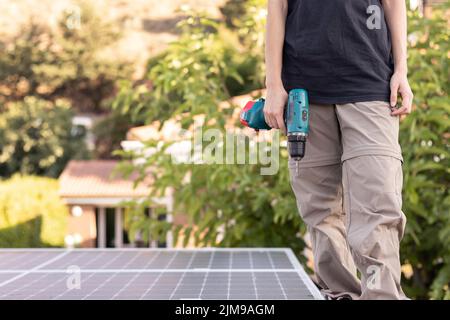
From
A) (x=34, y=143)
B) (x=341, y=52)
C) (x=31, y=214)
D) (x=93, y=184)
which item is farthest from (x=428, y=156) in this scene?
(x=34, y=143)

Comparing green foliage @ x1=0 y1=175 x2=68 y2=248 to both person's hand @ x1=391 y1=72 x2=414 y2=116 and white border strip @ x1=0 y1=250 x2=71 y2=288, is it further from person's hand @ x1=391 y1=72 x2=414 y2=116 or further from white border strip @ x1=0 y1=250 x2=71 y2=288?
person's hand @ x1=391 y1=72 x2=414 y2=116

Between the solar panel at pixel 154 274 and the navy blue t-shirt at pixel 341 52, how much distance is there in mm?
776

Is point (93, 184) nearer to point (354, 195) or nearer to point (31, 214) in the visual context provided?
point (31, 214)

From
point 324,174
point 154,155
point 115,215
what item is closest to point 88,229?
point 115,215

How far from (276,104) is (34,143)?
1206 inches

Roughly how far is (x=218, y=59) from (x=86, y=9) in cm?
3559

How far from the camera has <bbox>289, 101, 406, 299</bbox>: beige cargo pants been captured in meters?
2.12

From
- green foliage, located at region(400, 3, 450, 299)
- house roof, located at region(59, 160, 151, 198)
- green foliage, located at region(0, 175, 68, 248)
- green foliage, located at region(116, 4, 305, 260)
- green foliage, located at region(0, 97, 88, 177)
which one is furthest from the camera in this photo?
green foliage, located at region(0, 97, 88, 177)

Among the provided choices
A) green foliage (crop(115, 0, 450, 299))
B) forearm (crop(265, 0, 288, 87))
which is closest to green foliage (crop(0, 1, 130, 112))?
green foliage (crop(115, 0, 450, 299))

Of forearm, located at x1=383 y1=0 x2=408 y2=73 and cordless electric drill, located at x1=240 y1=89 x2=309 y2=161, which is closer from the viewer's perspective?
cordless electric drill, located at x1=240 y1=89 x2=309 y2=161

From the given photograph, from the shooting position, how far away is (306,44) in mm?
2357

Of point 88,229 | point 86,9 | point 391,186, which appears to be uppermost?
point 86,9

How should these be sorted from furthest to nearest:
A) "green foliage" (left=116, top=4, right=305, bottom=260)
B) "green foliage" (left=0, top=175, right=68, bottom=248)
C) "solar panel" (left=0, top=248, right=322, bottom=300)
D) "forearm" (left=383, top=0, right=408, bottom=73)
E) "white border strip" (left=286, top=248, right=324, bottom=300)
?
"green foliage" (left=0, top=175, right=68, bottom=248), "green foliage" (left=116, top=4, right=305, bottom=260), "solar panel" (left=0, top=248, right=322, bottom=300), "white border strip" (left=286, top=248, right=324, bottom=300), "forearm" (left=383, top=0, right=408, bottom=73)
